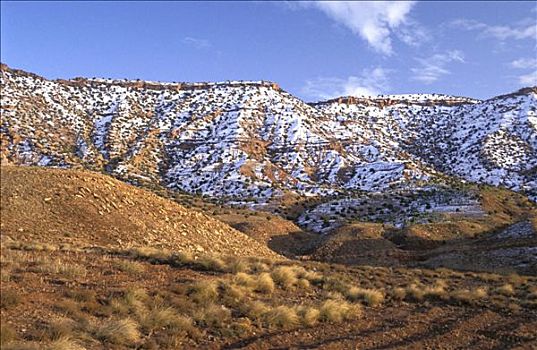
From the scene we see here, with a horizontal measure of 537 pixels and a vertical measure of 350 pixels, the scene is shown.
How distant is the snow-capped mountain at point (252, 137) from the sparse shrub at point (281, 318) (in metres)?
53.6

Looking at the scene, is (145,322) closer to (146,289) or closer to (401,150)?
(146,289)

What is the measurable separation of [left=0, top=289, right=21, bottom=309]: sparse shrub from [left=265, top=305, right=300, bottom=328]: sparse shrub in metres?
5.68

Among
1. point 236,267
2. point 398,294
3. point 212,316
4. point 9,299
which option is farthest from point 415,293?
point 9,299

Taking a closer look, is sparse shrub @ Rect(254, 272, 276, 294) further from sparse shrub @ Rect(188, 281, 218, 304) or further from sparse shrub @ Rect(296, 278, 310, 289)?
sparse shrub @ Rect(188, 281, 218, 304)

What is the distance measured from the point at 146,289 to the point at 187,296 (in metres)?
1.15

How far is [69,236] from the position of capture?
2205 centimetres

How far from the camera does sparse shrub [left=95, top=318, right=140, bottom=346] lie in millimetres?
9211

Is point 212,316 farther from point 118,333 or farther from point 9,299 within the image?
point 9,299

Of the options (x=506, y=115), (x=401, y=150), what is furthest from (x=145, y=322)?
(x=506, y=115)

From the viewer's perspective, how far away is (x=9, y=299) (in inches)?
400

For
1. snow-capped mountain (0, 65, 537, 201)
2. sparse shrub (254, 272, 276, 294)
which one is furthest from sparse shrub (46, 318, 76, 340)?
snow-capped mountain (0, 65, 537, 201)

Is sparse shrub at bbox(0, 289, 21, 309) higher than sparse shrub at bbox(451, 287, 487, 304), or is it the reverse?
sparse shrub at bbox(451, 287, 487, 304)

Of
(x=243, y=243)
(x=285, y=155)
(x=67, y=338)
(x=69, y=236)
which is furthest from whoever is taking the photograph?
(x=285, y=155)

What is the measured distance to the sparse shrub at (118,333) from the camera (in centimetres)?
921
